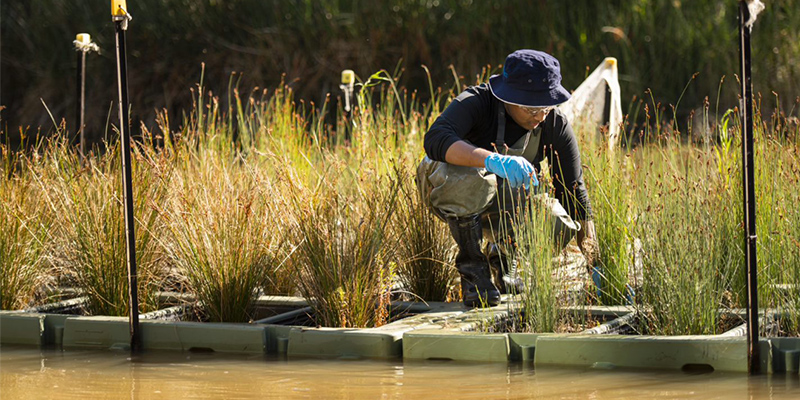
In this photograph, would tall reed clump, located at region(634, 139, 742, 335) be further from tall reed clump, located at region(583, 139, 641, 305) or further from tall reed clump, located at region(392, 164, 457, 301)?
tall reed clump, located at region(392, 164, 457, 301)

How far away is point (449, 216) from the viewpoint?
14.2 feet

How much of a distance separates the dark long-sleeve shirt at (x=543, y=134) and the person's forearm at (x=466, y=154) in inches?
5.7

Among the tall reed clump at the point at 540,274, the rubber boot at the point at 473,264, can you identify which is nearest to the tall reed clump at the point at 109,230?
the rubber boot at the point at 473,264

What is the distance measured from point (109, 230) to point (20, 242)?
54cm

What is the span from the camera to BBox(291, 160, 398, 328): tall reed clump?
4035 mm

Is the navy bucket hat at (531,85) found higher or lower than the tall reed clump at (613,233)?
higher

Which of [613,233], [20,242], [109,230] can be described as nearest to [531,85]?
[613,233]

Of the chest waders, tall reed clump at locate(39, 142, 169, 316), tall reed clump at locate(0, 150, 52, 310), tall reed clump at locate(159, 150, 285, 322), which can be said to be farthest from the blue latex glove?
tall reed clump at locate(0, 150, 52, 310)

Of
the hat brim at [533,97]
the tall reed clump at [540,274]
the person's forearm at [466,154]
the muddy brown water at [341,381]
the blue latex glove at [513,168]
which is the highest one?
the hat brim at [533,97]

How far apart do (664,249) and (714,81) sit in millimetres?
7037

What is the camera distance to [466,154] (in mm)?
4102

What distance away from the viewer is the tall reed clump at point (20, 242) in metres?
4.57

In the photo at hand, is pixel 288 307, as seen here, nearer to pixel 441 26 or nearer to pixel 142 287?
pixel 142 287

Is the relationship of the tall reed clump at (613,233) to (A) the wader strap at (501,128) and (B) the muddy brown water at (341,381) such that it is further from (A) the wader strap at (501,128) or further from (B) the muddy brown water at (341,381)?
(B) the muddy brown water at (341,381)
